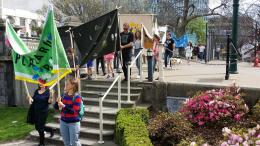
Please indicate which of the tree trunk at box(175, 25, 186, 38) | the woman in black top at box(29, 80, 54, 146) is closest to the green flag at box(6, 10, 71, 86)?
the woman in black top at box(29, 80, 54, 146)

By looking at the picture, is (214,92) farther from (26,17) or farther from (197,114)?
(26,17)

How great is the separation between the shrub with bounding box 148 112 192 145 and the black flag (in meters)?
2.29

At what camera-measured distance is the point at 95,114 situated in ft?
32.5

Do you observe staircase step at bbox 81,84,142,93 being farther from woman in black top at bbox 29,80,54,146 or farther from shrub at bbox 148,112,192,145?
woman in black top at bbox 29,80,54,146

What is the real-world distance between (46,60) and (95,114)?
115 inches

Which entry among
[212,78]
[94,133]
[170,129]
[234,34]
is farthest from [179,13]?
[170,129]

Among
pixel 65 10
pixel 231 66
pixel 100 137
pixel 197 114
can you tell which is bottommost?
pixel 100 137

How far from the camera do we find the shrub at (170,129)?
306 inches

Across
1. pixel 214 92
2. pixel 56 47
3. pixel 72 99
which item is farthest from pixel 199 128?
pixel 56 47

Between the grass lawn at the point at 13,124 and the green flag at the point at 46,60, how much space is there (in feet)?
8.49

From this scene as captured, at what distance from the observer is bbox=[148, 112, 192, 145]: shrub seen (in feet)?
25.5

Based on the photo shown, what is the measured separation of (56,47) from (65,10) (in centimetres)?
4440

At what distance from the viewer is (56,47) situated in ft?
23.0

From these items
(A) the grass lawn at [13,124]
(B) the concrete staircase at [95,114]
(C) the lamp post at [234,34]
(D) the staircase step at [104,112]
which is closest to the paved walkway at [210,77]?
(C) the lamp post at [234,34]
